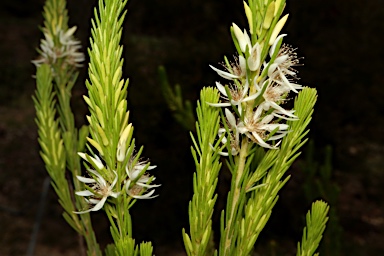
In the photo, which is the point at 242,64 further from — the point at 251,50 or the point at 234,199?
the point at 234,199

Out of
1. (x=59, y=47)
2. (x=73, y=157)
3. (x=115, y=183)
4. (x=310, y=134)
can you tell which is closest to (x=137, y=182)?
(x=115, y=183)

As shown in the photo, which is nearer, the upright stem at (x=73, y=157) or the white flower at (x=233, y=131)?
the white flower at (x=233, y=131)

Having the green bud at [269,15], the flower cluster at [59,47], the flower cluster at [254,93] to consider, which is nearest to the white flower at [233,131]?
the flower cluster at [254,93]

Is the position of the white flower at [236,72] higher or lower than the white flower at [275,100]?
higher

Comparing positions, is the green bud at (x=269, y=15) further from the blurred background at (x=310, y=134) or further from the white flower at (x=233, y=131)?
the blurred background at (x=310, y=134)

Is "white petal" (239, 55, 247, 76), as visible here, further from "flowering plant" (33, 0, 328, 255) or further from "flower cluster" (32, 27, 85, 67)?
"flower cluster" (32, 27, 85, 67)

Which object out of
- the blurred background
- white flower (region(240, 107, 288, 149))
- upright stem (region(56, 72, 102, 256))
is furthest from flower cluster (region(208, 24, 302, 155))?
the blurred background

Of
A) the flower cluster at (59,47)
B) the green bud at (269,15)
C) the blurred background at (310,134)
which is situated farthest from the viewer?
the blurred background at (310,134)

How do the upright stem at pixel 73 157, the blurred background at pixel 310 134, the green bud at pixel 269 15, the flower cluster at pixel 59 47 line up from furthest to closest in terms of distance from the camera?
1. the blurred background at pixel 310 134
2. the flower cluster at pixel 59 47
3. the upright stem at pixel 73 157
4. the green bud at pixel 269 15
